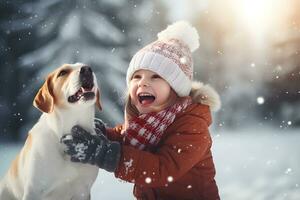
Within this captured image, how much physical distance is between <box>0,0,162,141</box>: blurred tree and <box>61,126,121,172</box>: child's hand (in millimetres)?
2919

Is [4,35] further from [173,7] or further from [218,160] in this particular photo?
[218,160]

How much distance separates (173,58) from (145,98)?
298 millimetres

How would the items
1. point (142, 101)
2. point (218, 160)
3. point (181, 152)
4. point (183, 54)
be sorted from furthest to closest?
point (218, 160) < point (183, 54) < point (142, 101) < point (181, 152)

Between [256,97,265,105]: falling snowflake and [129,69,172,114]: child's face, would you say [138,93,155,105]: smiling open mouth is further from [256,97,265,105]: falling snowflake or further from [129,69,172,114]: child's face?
[256,97,265,105]: falling snowflake

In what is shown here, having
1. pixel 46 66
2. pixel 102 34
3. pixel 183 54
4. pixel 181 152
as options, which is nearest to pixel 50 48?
pixel 46 66

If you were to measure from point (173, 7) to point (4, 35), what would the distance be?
80.0 inches

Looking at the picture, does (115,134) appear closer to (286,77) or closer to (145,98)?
(145,98)

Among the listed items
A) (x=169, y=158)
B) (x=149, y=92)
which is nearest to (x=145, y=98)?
(x=149, y=92)

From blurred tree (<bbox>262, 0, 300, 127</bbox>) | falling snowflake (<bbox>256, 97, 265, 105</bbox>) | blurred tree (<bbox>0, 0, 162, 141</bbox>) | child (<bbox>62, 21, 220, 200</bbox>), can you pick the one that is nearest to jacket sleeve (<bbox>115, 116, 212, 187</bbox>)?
child (<bbox>62, 21, 220, 200</bbox>)

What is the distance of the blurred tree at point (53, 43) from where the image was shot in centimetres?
554

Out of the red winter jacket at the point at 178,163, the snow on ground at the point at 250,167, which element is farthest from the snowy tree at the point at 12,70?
the red winter jacket at the point at 178,163

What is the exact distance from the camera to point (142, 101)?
2.77 metres

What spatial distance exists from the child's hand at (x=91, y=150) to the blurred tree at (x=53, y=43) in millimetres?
2919

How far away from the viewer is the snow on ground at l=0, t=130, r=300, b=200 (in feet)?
13.0
